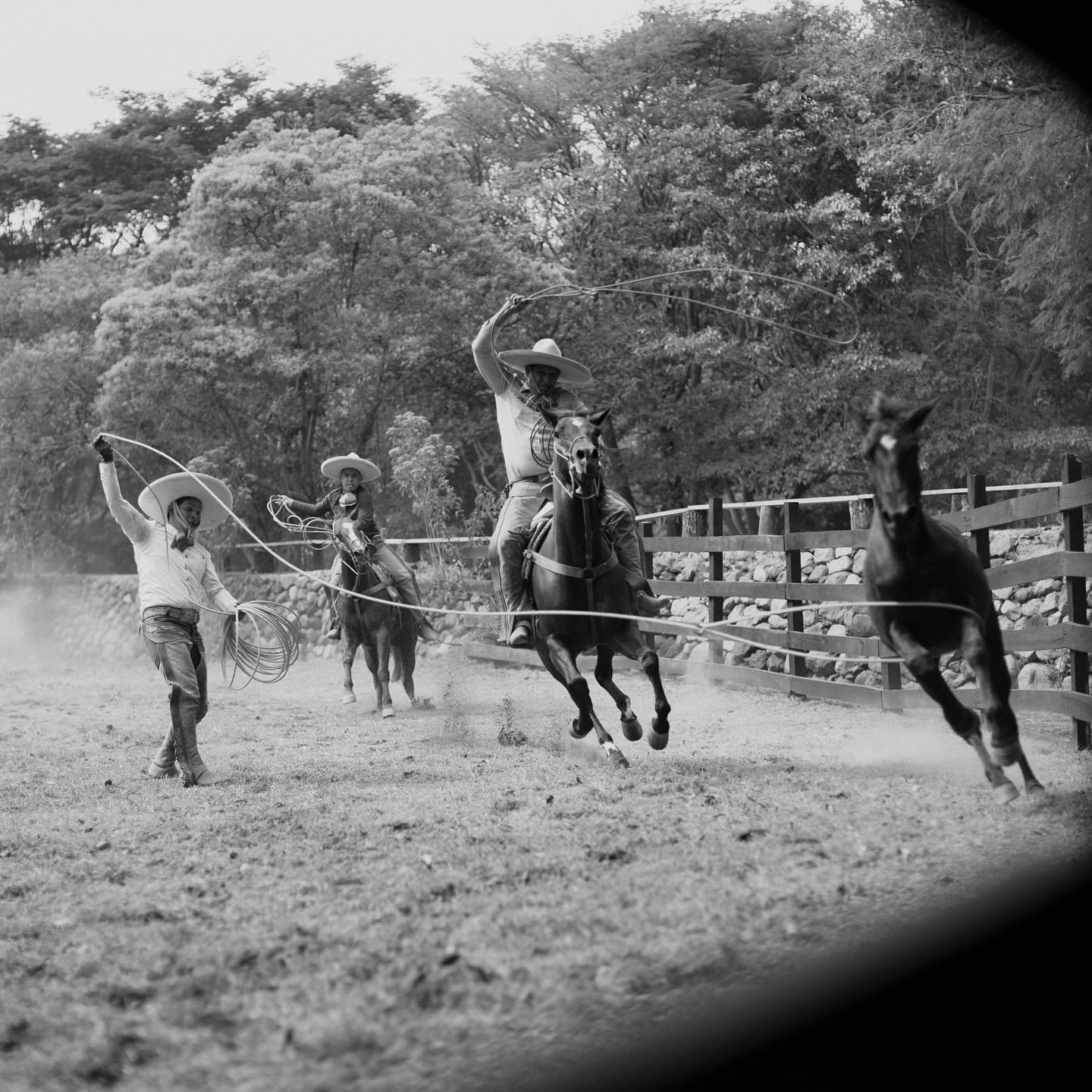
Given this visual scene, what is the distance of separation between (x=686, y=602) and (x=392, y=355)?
28.7 feet

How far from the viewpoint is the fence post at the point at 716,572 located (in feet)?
46.3

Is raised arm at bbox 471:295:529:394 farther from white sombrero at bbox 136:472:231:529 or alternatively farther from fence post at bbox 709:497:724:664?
fence post at bbox 709:497:724:664

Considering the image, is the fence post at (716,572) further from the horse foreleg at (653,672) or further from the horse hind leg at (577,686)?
the horse foreleg at (653,672)

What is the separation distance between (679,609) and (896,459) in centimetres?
1168

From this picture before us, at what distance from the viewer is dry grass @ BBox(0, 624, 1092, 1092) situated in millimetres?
3662

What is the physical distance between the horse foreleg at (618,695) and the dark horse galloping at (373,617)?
4.63 meters

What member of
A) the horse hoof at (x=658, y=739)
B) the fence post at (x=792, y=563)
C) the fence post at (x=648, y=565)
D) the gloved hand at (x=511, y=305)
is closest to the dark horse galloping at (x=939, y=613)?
the horse hoof at (x=658, y=739)

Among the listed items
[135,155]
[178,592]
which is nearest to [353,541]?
[178,592]

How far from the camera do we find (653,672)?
8328 millimetres

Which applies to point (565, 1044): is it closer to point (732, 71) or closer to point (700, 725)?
point (700, 725)

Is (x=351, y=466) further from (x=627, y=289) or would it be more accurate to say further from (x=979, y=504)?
(x=627, y=289)

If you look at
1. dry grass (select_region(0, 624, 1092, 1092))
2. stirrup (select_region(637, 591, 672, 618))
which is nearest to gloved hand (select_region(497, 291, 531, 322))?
stirrup (select_region(637, 591, 672, 618))

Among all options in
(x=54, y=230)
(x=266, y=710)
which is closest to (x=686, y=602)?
(x=266, y=710)

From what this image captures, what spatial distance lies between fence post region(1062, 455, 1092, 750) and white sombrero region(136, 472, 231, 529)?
5.56m
